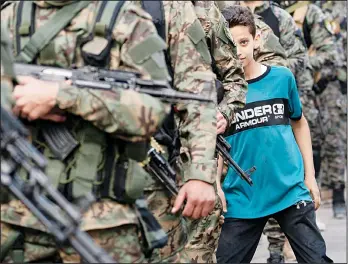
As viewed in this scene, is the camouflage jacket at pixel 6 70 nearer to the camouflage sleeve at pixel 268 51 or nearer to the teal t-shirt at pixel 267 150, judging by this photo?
the teal t-shirt at pixel 267 150

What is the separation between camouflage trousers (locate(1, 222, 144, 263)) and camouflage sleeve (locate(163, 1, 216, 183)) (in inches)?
17.2

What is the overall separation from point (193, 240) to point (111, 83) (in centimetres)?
203

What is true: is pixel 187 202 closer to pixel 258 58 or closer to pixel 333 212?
pixel 258 58

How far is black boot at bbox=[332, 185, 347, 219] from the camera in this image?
41.9 feet

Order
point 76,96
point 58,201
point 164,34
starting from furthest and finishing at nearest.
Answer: point 164,34 → point 76,96 → point 58,201

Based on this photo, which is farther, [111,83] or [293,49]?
[293,49]

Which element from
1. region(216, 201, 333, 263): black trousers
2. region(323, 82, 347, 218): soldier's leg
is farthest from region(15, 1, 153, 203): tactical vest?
region(323, 82, 347, 218): soldier's leg

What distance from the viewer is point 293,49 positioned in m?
10.4

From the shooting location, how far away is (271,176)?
6891 mm

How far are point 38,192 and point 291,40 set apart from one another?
250 inches

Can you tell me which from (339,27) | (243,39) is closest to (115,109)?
(243,39)

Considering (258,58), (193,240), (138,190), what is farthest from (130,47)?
(258,58)

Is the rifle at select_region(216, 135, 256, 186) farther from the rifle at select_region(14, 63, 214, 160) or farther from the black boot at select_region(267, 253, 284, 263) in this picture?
the black boot at select_region(267, 253, 284, 263)

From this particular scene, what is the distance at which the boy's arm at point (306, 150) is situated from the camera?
7012 mm
